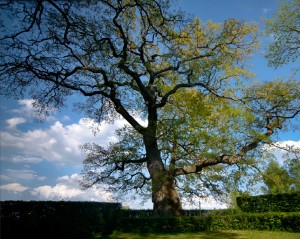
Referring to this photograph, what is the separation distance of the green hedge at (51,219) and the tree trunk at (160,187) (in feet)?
13.3

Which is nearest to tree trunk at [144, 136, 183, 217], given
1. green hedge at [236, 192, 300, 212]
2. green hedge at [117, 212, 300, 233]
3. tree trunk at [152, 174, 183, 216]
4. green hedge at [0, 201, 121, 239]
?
tree trunk at [152, 174, 183, 216]

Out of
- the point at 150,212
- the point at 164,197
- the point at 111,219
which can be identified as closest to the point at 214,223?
the point at 164,197

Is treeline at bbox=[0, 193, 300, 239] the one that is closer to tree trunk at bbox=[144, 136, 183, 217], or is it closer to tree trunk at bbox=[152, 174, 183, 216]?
tree trunk at bbox=[152, 174, 183, 216]

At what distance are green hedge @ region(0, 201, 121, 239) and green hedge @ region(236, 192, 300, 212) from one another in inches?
540

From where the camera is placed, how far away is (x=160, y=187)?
18422 millimetres

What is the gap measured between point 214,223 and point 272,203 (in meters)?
8.07

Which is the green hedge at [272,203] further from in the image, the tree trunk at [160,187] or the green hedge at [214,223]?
the tree trunk at [160,187]

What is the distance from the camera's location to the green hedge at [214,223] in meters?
16.8

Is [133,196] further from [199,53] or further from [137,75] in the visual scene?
[199,53]

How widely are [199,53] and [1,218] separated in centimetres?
1652

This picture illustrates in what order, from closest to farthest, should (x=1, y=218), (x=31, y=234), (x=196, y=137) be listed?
(x=1, y=218) < (x=31, y=234) < (x=196, y=137)

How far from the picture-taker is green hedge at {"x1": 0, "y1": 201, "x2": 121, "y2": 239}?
10969 millimetres

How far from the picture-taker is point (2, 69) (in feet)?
52.2

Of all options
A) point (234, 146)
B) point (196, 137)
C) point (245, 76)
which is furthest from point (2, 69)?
Answer: point (245, 76)
